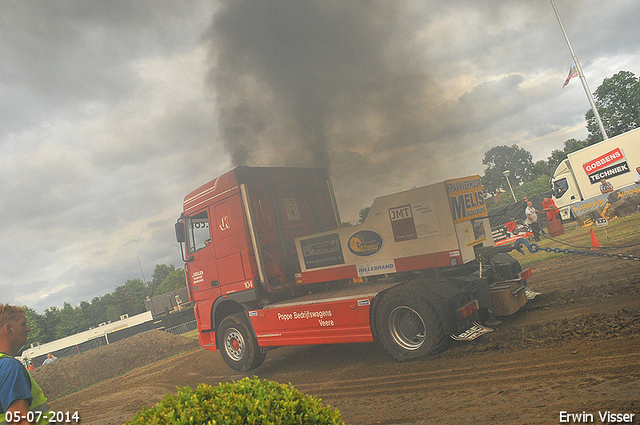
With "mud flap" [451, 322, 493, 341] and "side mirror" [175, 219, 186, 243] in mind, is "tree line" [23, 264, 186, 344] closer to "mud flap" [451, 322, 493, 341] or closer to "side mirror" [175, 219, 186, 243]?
"side mirror" [175, 219, 186, 243]

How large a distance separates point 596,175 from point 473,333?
16.2m

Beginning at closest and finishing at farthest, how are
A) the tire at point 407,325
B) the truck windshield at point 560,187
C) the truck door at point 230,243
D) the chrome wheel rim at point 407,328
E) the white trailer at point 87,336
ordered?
the tire at point 407,325 → the chrome wheel rim at point 407,328 → the truck door at point 230,243 → the truck windshield at point 560,187 → the white trailer at point 87,336

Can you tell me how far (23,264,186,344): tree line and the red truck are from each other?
29035 mm

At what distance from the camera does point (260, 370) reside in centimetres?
816

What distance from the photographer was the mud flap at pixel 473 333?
217 inches

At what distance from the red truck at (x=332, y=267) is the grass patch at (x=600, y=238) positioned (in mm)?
5136

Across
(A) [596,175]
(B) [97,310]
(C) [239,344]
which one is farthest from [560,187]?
(B) [97,310]

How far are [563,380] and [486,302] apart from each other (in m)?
2.18

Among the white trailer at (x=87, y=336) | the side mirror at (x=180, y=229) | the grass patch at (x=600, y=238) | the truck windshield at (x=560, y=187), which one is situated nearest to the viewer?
the side mirror at (x=180, y=229)

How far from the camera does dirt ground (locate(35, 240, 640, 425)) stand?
3.55m

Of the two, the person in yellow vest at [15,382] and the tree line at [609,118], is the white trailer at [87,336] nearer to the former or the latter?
the person in yellow vest at [15,382]

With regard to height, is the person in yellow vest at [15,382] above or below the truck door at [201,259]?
below

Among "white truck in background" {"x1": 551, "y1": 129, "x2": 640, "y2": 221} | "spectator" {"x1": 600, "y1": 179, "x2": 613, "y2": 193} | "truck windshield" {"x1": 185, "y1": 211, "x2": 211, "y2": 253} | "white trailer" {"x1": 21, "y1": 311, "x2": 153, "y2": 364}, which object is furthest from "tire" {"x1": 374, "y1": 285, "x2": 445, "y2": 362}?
"white trailer" {"x1": 21, "y1": 311, "x2": 153, "y2": 364}

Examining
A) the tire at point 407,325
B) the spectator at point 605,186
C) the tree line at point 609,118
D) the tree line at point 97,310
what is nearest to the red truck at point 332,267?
the tire at point 407,325
